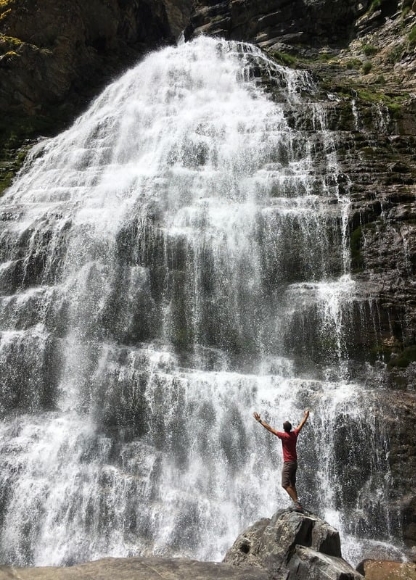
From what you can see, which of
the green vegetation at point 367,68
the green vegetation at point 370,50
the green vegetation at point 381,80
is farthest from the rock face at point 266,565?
the green vegetation at point 370,50

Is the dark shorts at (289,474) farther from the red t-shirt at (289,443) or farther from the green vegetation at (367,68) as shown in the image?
the green vegetation at (367,68)

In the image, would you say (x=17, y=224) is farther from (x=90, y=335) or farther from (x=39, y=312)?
(x=90, y=335)

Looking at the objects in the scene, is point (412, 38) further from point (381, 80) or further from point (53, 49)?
point (53, 49)

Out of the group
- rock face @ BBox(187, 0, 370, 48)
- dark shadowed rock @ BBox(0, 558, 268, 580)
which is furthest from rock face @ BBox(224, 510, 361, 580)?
rock face @ BBox(187, 0, 370, 48)

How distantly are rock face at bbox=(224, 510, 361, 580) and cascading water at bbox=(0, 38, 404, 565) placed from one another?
315 centimetres

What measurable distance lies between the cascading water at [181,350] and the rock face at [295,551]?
3.15 m

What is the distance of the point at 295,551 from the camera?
649 cm

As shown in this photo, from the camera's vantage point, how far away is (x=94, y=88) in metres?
31.3

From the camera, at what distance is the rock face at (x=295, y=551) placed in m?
6.20

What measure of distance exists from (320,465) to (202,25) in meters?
39.2

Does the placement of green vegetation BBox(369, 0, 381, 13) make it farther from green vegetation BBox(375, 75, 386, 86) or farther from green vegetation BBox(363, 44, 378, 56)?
green vegetation BBox(375, 75, 386, 86)

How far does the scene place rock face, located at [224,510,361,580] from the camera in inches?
244

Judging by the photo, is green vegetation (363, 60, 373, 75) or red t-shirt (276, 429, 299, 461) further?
green vegetation (363, 60, 373, 75)

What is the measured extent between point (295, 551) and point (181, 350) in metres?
7.06
